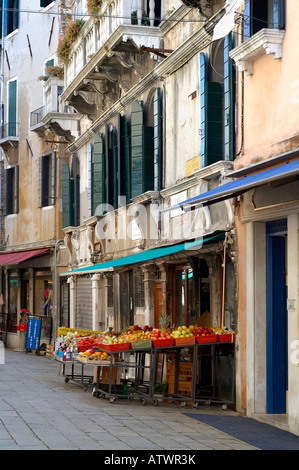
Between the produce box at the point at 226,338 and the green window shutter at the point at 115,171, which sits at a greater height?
the green window shutter at the point at 115,171

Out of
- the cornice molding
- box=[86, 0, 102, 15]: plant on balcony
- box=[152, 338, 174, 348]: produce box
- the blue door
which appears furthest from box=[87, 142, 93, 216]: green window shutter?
the blue door

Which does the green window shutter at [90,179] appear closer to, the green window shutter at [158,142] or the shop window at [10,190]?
the green window shutter at [158,142]

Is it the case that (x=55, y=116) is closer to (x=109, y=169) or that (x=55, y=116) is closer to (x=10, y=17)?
(x=109, y=169)

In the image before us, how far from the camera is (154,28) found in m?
17.9

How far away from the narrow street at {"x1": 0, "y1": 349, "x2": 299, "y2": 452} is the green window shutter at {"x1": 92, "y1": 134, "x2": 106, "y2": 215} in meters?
7.33

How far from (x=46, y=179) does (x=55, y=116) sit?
3.27m

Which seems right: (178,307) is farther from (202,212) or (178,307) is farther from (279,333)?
(279,333)

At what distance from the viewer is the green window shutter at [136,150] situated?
18.5 meters

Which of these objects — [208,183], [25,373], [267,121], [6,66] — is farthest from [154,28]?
[6,66]

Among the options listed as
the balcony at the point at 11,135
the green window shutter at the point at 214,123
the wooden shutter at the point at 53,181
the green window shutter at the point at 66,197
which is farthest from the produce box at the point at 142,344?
the balcony at the point at 11,135

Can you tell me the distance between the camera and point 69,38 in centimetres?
2334

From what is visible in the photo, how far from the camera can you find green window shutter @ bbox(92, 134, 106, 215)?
22.0 metres

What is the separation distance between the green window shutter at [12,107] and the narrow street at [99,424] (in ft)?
58.9

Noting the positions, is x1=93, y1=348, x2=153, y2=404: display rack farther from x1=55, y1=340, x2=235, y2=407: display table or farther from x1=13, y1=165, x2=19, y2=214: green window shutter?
x1=13, y1=165, x2=19, y2=214: green window shutter
